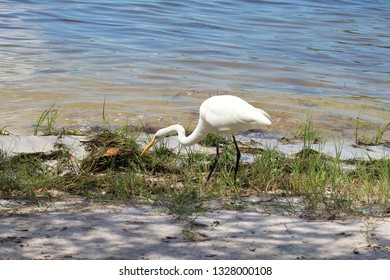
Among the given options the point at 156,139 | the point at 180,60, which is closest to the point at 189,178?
the point at 156,139

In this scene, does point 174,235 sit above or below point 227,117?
below

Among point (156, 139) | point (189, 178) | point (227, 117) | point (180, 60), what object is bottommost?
point (180, 60)

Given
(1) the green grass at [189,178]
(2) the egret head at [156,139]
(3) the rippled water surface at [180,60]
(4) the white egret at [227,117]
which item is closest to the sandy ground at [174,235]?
(1) the green grass at [189,178]

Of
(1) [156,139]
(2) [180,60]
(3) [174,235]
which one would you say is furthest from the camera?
(2) [180,60]

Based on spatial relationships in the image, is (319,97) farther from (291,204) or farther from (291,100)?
(291,204)

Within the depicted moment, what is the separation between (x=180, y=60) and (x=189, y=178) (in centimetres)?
691

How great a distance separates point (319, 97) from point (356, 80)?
1.62m

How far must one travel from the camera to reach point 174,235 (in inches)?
173

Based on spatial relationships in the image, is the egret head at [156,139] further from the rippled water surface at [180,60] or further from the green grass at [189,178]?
the rippled water surface at [180,60]

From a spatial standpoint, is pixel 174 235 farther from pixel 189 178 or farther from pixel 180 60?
pixel 180 60

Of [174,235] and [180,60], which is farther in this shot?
[180,60]

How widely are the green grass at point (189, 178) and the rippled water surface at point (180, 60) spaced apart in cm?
242

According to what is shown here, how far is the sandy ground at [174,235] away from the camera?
4.10 m

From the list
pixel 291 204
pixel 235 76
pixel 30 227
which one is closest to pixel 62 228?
pixel 30 227
